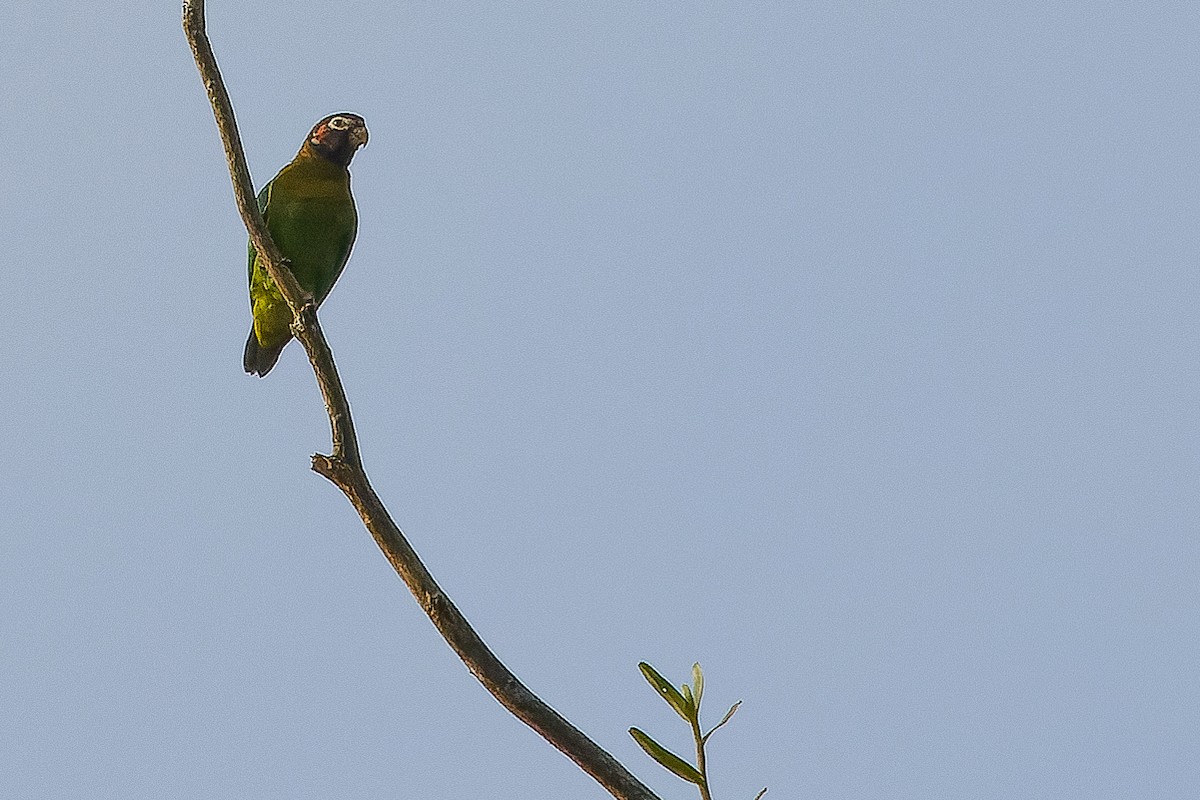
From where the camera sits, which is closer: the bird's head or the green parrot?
the green parrot

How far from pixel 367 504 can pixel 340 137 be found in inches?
195

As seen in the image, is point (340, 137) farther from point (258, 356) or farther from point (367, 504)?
point (367, 504)

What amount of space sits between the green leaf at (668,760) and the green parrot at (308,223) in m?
4.99

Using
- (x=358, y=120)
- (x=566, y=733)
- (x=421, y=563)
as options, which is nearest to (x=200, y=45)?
(x=421, y=563)

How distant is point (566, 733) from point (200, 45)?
77.2 inches

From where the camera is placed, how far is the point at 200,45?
9.99ft

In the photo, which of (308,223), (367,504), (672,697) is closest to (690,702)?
(672,697)

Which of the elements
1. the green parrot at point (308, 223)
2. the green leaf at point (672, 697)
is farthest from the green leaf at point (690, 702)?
the green parrot at point (308, 223)

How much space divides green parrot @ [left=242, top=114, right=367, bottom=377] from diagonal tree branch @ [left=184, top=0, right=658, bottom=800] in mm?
3036

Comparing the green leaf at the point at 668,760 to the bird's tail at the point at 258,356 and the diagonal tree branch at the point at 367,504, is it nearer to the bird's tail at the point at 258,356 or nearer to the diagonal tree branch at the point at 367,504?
the diagonal tree branch at the point at 367,504

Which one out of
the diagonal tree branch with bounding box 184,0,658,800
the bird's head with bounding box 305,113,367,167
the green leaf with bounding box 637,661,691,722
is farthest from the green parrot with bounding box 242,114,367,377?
the green leaf with bounding box 637,661,691,722

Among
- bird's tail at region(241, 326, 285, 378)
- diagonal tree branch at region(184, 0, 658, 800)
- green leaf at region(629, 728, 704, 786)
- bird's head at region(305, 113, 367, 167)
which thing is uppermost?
bird's head at region(305, 113, 367, 167)

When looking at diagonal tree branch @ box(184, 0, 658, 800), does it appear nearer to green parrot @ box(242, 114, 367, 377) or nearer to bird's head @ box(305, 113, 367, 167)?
green parrot @ box(242, 114, 367, 377)

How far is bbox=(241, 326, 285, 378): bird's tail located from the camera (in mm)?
6812
